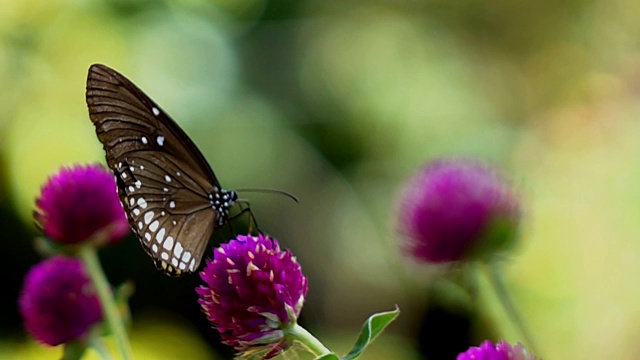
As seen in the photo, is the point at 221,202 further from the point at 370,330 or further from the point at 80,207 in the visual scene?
the point at 370,330

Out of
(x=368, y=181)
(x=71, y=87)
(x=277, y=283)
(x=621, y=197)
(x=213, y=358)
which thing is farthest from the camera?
(x=368, y=181)

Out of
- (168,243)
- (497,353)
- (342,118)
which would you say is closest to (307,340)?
(497,353)

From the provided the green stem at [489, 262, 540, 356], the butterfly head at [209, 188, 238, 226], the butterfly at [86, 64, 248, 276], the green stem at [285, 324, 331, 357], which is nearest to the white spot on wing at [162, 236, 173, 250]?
the butterfly at [86, 64, 248, 276]

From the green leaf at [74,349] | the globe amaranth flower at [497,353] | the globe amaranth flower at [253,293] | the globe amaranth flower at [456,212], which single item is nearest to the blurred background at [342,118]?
the globe amaranth flower at [456,212]

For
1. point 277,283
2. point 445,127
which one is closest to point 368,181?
point 445,127

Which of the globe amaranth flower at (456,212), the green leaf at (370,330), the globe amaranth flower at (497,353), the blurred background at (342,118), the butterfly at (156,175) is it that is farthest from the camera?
the blurred background at (342,118)

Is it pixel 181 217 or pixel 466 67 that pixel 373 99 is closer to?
pixel 466 67

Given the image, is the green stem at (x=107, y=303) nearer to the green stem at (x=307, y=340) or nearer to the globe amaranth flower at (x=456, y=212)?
the green stem at (x=307, y=340)

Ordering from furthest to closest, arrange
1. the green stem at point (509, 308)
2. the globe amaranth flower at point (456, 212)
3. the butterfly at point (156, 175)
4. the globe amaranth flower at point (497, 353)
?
the globe amaranth flower at point (456, 212), the butterfly at point (156, 175), the green stem at point (509, 308), the globe amaranth flower at point (497, 353)
